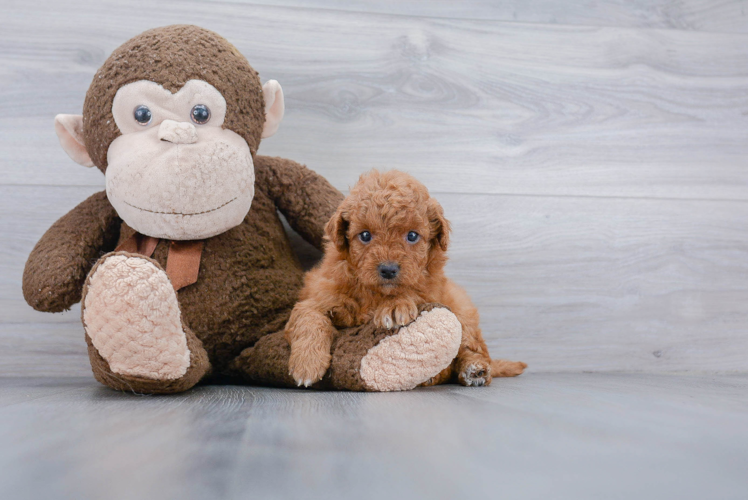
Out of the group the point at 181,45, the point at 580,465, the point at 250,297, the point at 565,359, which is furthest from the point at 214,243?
the point at 565,359

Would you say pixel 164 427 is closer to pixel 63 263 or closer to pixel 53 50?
pixel 63 263

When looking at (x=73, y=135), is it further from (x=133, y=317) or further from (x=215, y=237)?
(x=133, y=317)

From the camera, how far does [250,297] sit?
3.81ft

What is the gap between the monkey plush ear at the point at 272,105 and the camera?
1180 millimetres

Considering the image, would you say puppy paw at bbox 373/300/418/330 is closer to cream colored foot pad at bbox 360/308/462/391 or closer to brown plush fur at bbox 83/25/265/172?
cream colored foot pad at bbox 360/308/462/391

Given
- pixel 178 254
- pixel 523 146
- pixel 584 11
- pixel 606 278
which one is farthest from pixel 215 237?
pixel 584 11

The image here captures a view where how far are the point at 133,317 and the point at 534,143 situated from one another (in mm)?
1127

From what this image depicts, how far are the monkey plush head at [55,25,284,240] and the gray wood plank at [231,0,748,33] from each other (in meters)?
0.44

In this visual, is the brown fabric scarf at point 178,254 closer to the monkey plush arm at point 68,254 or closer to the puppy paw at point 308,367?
the monkey plush arm at point 68,254

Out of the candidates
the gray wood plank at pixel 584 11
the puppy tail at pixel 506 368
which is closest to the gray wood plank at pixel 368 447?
the puppy tail at pixel 506 368

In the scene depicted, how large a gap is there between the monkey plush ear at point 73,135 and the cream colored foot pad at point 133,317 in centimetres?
43

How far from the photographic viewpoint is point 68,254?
1.08 m

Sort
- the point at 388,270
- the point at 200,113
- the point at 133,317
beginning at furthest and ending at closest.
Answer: the point at 200,113, the point at 388,270, the point at 133,317

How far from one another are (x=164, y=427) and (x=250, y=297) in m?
0.47
